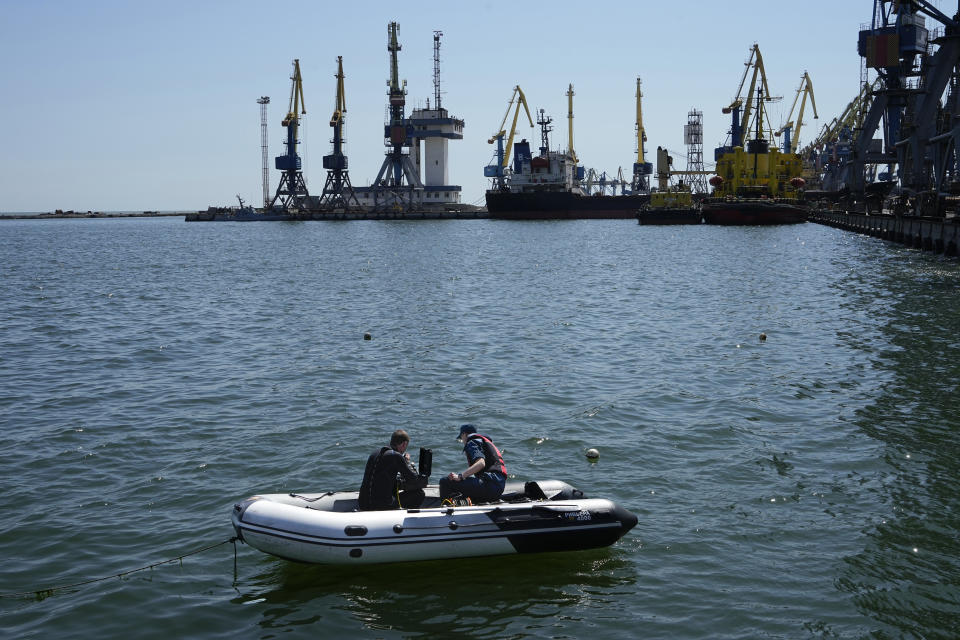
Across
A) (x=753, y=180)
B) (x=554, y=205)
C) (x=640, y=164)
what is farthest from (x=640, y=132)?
(x=753, y=180)

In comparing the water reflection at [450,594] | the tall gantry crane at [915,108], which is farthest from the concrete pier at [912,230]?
the water reflection at [450,594]

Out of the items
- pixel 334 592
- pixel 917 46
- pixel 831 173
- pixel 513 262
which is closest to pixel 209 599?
pixel 334 592

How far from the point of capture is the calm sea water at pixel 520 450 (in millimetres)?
10781

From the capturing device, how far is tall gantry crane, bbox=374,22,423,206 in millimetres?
172500

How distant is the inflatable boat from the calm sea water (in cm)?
39

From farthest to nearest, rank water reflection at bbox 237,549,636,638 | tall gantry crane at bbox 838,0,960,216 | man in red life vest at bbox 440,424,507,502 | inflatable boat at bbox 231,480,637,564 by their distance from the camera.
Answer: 1. tall gantry crane at bbox 838,0,960,216
2. man in red life vest at bbox 440,424,507,502
3. inflatable boat at bbox 231,480,637,564
4. water reflection at bbox 237,549,636,638

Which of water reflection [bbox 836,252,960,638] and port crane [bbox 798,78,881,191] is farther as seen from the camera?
port crane [bbox 798,78,881,191]

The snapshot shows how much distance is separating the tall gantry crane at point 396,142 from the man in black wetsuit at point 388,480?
6489 inches

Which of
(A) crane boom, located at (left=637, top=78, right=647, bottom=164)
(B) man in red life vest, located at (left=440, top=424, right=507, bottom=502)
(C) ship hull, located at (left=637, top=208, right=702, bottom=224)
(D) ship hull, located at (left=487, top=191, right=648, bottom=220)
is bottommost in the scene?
(B) man in red life vest, located at (left=440, top=424, right=507, bottom=502)

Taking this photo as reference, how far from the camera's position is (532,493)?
1257 centimetres

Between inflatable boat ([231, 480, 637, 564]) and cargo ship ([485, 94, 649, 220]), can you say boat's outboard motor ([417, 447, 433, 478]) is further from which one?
cargo ship ([485, 94, 649, 220])

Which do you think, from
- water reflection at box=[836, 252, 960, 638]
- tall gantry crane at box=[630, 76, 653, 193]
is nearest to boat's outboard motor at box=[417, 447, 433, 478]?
water reflection at box=[836, 252, 960, 638]

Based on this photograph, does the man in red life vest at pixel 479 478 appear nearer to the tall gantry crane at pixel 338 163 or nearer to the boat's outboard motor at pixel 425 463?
the boat's outboard motor at pixel 425 463

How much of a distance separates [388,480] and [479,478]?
1.34 metres
